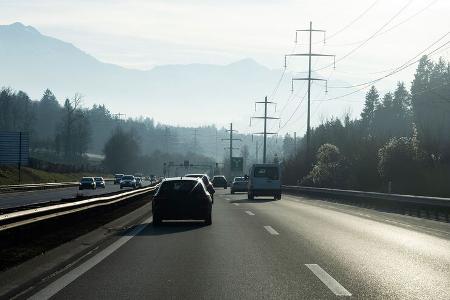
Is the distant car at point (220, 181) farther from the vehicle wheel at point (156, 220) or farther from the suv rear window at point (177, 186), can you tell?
the vehicle wheel at point (156, 220)

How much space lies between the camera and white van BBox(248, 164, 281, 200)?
4181cm

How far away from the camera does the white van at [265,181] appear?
137 ft

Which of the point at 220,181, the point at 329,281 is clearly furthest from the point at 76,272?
the point at 220,181

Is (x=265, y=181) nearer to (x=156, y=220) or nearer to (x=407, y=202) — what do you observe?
(x=407, y=202)

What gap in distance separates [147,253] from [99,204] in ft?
32.5

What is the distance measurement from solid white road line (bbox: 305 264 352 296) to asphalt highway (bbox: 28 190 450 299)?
0.01 metres

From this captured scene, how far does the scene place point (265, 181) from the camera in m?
41.9

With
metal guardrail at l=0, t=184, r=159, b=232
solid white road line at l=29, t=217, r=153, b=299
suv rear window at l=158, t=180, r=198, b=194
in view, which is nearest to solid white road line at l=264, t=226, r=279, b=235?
suv rear window at l=158, t=180, r=198, b=194

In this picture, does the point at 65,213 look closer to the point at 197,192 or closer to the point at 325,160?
the point at 197,192

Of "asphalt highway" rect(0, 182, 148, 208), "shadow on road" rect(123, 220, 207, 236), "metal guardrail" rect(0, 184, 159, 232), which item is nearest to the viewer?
"metal guardrail" rect(0, 184, 159, 232)

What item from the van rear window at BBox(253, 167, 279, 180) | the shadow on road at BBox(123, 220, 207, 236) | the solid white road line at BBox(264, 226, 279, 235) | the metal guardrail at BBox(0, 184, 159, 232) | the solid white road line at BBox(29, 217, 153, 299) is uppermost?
the van rear window at BBox(253, 167, 279, 180)

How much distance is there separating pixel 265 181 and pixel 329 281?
108ft

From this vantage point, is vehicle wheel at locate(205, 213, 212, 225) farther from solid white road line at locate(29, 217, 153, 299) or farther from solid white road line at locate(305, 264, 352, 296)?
solid white road line at locate(305, 264, 352, 296)

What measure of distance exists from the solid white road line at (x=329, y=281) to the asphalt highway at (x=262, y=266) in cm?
1
